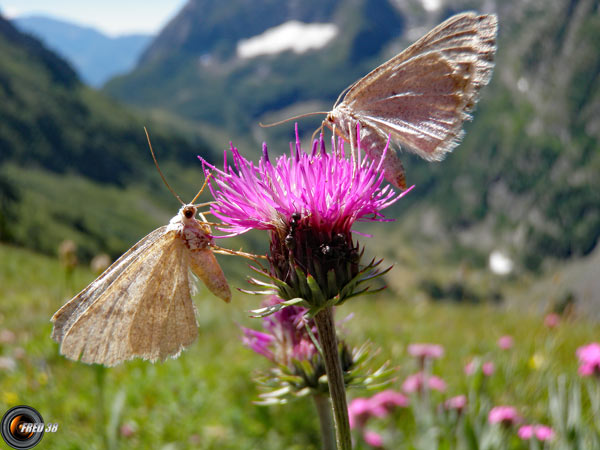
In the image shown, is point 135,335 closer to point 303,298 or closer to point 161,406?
point 303,298

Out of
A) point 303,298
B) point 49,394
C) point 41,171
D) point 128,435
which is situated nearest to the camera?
point 303,298

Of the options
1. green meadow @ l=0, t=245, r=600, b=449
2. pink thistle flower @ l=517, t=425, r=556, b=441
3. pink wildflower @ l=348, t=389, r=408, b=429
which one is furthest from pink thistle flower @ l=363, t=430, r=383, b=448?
pink thistle flower @ l=517, t=425, r=556, b=441

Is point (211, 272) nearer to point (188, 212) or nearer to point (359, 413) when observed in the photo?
point (188, 212)

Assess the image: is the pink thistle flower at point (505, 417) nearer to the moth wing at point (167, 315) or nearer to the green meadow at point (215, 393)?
the green meadow at point (215, 393)

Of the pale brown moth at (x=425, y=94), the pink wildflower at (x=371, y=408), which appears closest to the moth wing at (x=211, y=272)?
the pale brown moth at (x=425, y=94)

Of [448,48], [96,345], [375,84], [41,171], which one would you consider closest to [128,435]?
[96,345]

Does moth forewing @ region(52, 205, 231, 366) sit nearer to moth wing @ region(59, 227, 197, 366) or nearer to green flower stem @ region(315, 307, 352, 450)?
moth wing @ region(59, 227, 197, 366)
